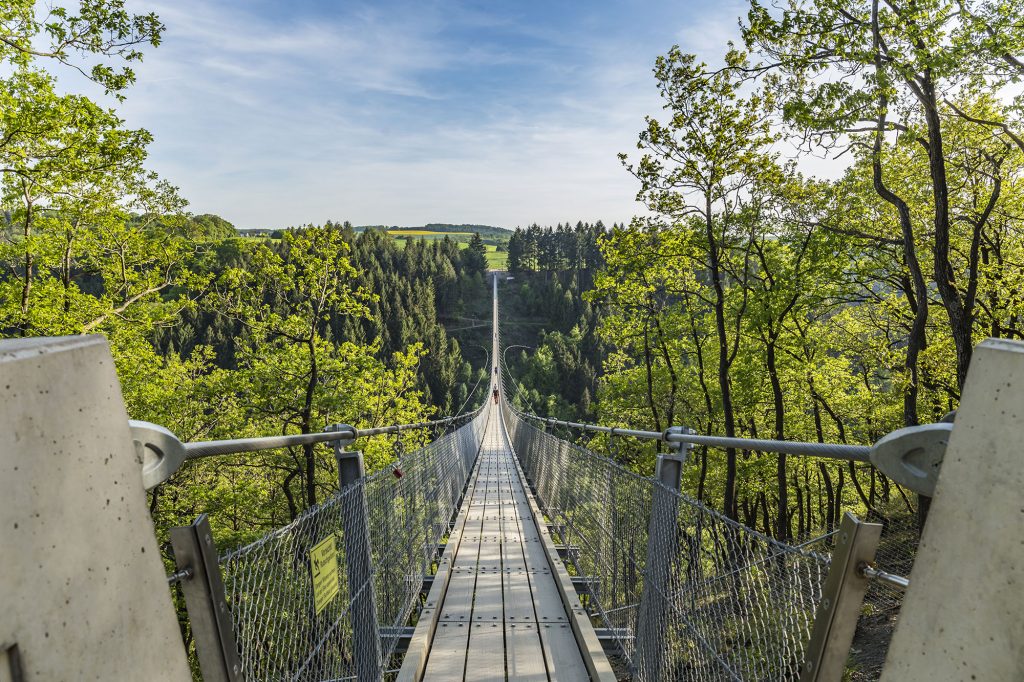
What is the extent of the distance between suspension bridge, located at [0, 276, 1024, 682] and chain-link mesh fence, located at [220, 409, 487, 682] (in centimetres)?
1

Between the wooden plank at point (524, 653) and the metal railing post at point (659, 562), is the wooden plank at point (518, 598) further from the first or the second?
the metal railing post at point (659, 562)

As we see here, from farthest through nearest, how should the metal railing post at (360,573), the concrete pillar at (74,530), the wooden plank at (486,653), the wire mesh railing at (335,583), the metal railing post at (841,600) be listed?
the wooden plank at (486,653) < the metal railing post at (360,573) < the wire mesh railing at (335,583) < the metal railing post at (841,600) < the concrete pillar at (74,530)

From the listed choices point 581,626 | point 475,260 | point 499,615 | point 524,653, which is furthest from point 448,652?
point 475,260

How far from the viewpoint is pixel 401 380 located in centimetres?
1952

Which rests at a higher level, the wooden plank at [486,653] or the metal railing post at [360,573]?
the metal railing post at [360,573]

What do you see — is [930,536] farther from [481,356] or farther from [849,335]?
[481,356]

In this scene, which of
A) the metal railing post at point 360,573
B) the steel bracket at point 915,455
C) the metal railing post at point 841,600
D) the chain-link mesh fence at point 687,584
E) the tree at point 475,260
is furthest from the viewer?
the tree at point 475,260

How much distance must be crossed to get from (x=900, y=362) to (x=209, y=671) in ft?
39.3

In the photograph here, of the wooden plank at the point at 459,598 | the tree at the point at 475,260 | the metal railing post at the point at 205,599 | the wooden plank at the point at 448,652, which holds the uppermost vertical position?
the tree at the point at 475,260

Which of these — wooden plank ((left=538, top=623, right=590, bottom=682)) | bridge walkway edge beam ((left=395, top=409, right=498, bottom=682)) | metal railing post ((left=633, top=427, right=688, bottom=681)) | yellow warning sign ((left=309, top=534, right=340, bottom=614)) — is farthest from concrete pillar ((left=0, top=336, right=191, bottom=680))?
wooden plank ((left=538, top=623, right=590, bottom=682))

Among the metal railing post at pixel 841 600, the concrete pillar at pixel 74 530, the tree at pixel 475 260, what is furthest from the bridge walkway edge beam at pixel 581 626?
the tree at pixel 475 260

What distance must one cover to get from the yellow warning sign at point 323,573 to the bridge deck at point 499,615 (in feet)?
3.36

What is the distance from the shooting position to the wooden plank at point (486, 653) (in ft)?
9.42

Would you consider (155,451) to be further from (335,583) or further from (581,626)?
(581,626)
